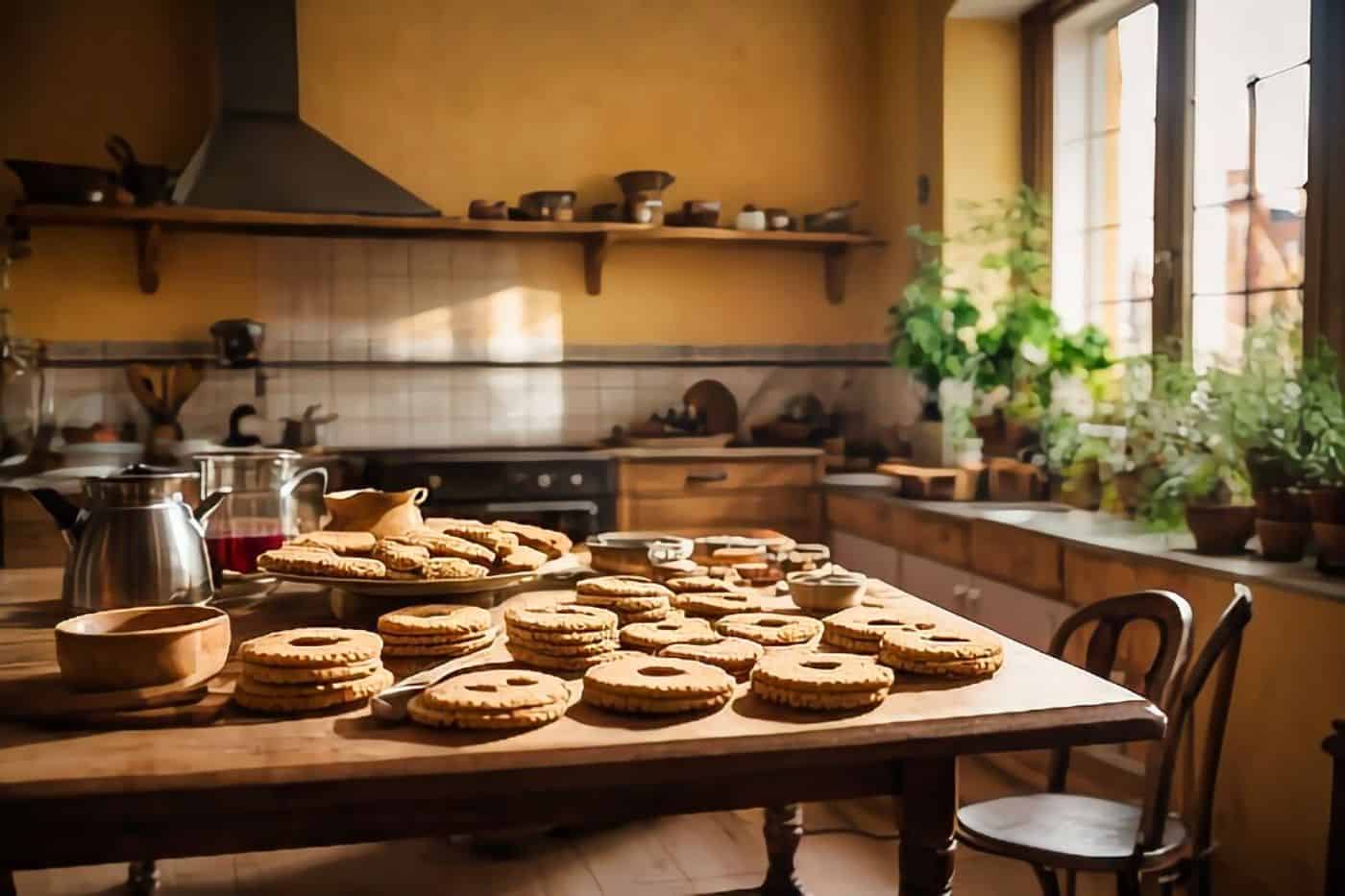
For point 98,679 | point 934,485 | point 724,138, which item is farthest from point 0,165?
point 98,679

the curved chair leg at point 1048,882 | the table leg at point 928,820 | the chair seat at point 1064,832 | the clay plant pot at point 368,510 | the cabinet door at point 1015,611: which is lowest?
the curved chair leg at point 1048,882

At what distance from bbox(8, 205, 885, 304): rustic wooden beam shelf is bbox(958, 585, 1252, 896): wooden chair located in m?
2.90

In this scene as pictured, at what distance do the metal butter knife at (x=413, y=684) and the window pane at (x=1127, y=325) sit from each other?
9.42ft

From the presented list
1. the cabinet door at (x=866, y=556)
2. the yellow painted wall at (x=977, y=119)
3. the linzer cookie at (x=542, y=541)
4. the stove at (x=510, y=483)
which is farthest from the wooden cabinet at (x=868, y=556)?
the linzer cookie at (x=542, y=541)

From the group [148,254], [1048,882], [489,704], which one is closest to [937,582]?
[1048,882]

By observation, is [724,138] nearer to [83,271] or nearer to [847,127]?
[847,127]

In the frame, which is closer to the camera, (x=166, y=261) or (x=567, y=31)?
(x=166, y=261)

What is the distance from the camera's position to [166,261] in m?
4.53

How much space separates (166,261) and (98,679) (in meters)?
3.66

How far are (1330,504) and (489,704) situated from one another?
1.89 metres

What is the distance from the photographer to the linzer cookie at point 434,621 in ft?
4.69

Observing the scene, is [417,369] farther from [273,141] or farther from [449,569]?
[449,569]

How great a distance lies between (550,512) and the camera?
4.19 metres

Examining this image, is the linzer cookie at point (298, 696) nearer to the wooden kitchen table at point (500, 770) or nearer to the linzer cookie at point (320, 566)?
the wooden kitchen table at point (500, 770)
